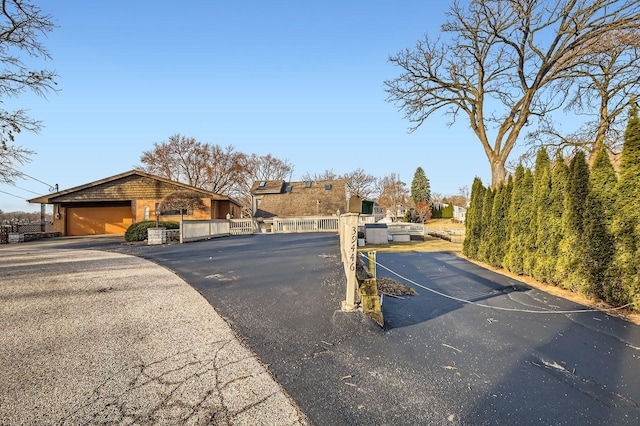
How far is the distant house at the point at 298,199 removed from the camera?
92.8 feet

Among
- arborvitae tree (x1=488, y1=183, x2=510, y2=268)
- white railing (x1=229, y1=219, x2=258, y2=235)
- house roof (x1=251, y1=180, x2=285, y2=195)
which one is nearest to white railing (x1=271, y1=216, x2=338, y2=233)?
white railing (x1=229, y1=219, x2=258, y2=235)

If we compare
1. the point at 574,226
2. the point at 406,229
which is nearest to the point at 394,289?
the point at 574,226

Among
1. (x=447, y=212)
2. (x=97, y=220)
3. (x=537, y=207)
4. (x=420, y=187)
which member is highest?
(x=420, y=187)

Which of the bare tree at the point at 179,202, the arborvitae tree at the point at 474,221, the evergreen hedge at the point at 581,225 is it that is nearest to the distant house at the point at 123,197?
the bare tree at the point at 179,202

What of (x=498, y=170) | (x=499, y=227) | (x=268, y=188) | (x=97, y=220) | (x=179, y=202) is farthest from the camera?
(x=268, y=188)

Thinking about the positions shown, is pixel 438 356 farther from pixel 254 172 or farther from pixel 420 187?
pixel 420 187

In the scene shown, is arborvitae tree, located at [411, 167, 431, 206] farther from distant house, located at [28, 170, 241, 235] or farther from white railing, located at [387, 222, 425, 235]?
distant house, located at [28, 170, 241, 235]

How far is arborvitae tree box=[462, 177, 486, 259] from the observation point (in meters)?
10.8

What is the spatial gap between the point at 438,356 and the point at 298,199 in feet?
87.7

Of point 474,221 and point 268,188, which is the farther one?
point 268,188

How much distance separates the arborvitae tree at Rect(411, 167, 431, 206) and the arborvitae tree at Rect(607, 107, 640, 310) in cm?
5769

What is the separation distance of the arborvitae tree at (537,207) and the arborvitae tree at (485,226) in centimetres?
233

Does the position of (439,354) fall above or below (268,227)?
below

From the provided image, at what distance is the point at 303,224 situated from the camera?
23.8 meters
